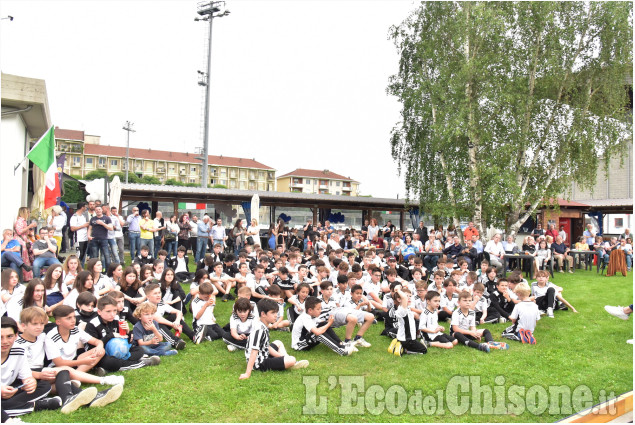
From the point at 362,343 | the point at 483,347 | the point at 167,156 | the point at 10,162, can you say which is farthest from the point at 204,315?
the point at 167,156

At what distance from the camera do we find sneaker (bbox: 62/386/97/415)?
4.28 m

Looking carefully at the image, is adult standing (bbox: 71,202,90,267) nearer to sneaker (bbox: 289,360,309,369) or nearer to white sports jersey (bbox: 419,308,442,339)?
sneaker (bbox: 289,360,309,369)

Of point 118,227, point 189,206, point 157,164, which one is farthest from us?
point 157,164

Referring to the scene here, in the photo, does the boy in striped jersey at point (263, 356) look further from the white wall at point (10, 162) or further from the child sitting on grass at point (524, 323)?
the white wall at point (10, 162)

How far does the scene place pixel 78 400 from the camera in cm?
432

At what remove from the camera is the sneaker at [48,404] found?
431 cm

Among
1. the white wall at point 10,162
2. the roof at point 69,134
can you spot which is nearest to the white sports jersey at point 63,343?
the white wall at point 10,162

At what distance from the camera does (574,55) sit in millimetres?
17250

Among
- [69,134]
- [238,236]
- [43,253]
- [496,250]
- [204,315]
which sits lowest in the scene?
[204,315]

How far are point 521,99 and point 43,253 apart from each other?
15938 mm

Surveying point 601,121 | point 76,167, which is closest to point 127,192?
point 601,121

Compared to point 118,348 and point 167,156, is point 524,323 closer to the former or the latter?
point 118,348

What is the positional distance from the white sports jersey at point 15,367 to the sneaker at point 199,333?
2577mm

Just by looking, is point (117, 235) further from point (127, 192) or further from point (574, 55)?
point (574, 55)
